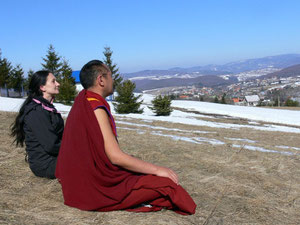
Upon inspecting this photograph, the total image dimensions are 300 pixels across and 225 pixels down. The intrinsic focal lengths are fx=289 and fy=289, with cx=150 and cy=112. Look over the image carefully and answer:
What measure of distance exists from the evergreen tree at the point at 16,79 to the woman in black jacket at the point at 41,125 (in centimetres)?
4757

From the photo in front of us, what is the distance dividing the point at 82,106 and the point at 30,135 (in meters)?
1.61

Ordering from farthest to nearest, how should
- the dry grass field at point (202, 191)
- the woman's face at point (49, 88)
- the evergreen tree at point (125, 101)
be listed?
the evergreen tree at point (125, 101) → the woman's face at point (49, 88) → the dry grass field at point (202, 191)

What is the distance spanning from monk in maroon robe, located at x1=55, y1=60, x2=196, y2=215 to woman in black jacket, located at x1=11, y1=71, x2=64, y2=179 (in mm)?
951

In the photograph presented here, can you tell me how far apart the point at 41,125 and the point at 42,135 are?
0.45 feet

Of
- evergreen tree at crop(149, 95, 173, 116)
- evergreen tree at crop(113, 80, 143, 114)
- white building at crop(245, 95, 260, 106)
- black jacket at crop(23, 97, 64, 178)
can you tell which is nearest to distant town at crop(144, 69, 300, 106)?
white building at crop(245, 95, 260, 106)

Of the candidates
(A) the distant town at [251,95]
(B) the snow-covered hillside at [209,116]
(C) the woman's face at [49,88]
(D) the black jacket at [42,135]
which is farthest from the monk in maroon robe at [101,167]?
(A) the distant town at [251,95]

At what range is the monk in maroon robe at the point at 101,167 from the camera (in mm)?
2838

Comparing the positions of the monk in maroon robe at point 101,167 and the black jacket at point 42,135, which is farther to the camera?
the black jacket at point 42,135

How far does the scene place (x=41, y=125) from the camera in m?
3.89

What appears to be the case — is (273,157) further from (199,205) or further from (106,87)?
(106,87)

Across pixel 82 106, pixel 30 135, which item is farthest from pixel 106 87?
pixel 30 135

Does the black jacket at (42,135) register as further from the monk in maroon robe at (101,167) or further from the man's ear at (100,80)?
the man's ear at (100,80)

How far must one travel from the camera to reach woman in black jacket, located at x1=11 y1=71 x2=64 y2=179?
392 centimetres

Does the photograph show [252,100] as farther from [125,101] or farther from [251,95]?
[125,101]
